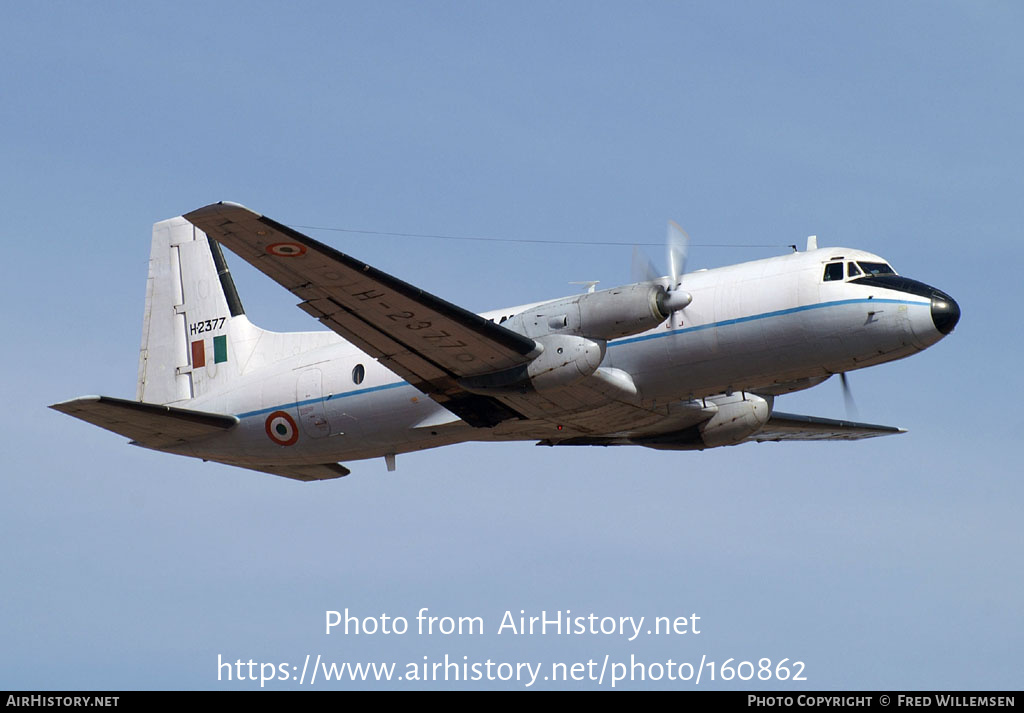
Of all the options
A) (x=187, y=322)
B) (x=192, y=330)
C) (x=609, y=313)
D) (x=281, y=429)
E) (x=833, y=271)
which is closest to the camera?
(x=609, y=313)

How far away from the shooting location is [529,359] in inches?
925

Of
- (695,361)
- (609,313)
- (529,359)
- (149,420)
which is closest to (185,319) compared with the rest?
(149,420)

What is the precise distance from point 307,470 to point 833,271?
38.0 ft

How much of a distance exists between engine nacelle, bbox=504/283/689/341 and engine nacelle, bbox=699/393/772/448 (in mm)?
4353

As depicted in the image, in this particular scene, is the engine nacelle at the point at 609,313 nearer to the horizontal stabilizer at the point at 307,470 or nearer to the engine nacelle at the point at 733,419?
the engine nacelle at the point at 733,419

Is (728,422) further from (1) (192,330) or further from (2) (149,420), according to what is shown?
(1) (192,330)

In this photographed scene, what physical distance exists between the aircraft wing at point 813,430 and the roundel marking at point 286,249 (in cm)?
1226

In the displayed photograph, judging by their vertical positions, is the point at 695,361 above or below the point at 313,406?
below

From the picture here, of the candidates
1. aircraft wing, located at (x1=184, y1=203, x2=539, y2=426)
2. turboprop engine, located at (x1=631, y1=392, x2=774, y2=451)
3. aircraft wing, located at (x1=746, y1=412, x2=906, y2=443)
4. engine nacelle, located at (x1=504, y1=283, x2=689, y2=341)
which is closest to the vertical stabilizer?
aircraft wing, located at (x1=184, y1=203, x2=539, y2=426)

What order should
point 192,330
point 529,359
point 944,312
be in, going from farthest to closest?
point 192,330 < point 529,359 < point 944,312

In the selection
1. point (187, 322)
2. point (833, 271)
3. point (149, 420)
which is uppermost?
point (187, 322)

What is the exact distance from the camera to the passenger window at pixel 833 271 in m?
23.1

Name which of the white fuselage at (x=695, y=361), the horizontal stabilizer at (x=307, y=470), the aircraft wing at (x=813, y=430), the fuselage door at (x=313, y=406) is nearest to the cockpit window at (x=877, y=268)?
the white fuselage at (x=695, y=361)

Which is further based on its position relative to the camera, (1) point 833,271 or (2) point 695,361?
(2) point 695,361
